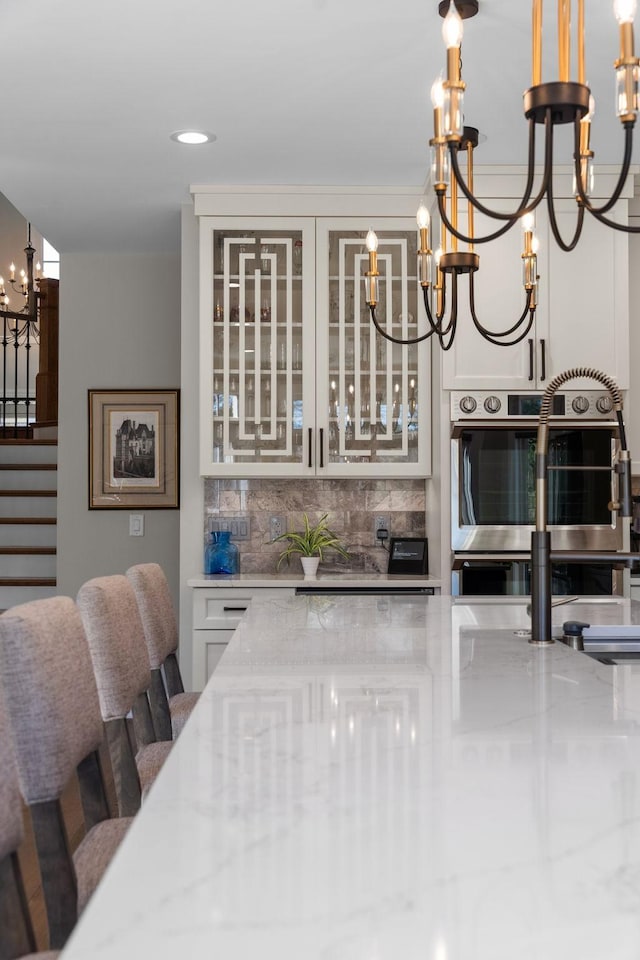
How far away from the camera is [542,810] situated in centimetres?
95

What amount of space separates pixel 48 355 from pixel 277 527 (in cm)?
372

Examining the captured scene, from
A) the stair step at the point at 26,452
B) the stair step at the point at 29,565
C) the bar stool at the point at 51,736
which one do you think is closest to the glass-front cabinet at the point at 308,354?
the stair step at the point at 29,565

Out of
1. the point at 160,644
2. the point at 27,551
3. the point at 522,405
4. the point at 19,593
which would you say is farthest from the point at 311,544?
the point at 27,551

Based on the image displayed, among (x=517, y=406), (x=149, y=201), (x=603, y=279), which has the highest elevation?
(x=149, y=201)

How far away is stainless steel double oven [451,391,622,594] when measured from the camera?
4031mm

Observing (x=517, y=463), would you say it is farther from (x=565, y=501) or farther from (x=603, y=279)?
(x=603, y=279)

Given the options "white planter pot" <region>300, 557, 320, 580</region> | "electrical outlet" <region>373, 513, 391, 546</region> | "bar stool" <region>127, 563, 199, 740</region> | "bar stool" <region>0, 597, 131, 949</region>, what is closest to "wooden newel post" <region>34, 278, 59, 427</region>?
"electrical outlet" <region>373, 513, 391, 546</region>

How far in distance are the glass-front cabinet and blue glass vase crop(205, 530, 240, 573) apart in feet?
1.17

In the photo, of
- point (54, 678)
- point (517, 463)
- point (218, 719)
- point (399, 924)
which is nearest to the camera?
point (399, 924)

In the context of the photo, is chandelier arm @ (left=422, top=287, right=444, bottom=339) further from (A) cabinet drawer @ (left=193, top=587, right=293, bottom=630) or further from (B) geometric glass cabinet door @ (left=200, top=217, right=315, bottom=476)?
(A) cabinet drawer @ (left=193, top=587, right=293, bottom=630)

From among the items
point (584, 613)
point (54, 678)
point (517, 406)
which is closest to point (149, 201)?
point (517, 406)

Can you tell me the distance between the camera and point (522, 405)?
4.05m

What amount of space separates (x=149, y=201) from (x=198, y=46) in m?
1.54

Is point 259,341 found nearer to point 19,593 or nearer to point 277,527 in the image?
point 277,527
